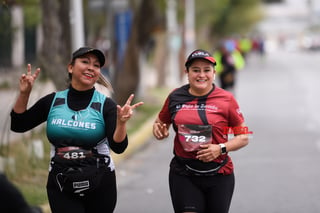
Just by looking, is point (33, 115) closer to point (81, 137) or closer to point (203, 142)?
point (81, 137)

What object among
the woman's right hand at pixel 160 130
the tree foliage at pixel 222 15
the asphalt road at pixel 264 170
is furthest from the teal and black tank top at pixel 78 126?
the tree foliage at pixel 222 15

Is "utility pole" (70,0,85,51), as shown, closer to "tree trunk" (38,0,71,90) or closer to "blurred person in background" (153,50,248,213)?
"tree trunk" (38,0,71,90)

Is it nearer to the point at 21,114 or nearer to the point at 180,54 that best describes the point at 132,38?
the point at 21,114

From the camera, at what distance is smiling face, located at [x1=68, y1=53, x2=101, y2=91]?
5.08 metres

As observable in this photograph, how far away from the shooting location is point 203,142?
5.26 m

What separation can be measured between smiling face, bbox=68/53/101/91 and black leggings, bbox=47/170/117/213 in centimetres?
62

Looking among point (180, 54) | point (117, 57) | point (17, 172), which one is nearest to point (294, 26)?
point (180, 54)

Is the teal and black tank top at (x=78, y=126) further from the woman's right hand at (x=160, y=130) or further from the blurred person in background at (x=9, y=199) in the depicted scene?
the blurred person in background at (x=9, y=199)

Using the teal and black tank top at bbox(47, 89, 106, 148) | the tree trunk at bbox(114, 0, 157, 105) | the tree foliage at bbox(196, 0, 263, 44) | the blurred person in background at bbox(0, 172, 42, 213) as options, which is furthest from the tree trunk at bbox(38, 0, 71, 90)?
the tree foliage at bbox(196, 0, 263, 44)

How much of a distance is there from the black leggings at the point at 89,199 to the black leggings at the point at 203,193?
53 cm

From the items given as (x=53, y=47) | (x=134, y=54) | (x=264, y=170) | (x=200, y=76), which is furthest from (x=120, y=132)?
(x=134, y=54)

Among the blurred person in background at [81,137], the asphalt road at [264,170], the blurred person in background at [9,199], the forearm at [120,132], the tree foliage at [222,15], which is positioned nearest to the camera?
the blurred person in background at [9,199]

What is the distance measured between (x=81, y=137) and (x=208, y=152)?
911 millimetres

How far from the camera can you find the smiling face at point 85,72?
5.08 m
